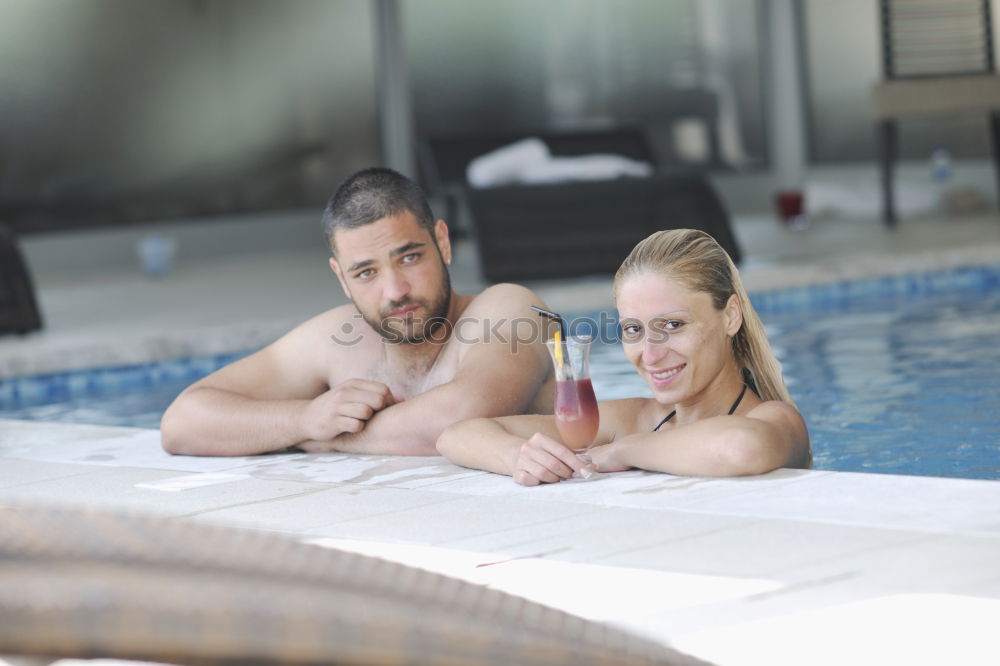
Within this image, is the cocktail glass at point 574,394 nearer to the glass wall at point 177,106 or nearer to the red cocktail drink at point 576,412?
the red cocktail drink at point 576,412

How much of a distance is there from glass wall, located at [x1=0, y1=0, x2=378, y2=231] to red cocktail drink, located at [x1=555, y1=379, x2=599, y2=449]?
771cm

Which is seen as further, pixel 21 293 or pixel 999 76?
pixel 999 76

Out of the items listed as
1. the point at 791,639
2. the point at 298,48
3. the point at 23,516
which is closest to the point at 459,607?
the point at 23,516

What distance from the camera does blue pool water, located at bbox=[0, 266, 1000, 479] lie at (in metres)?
3.93

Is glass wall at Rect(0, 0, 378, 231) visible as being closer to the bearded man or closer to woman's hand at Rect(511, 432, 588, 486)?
the bearded man

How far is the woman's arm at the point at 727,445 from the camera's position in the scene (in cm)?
258

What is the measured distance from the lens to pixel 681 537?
2238 millimetres

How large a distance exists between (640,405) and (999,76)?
21.5 feet

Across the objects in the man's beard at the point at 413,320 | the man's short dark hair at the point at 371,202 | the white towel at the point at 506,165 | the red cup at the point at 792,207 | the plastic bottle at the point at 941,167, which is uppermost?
the man's short dark hair at the point at 371,202

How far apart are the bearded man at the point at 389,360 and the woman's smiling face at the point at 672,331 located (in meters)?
0.47

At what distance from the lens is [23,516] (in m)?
0.65

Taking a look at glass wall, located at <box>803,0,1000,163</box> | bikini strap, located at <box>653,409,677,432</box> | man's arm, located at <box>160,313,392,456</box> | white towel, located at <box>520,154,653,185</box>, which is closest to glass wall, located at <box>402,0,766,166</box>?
glass wall, located at <box>803,0,1000,163</box>

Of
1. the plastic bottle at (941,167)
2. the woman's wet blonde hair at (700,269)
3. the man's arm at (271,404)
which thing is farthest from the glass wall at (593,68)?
the woman's wet blonde hair at (700,269)

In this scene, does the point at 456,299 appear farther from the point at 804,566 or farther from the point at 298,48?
the point at 298,48
